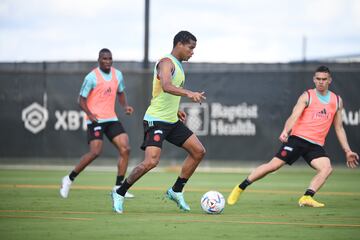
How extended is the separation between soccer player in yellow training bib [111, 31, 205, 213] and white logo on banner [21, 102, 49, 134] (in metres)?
12.1

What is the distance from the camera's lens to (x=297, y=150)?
44.0 ft

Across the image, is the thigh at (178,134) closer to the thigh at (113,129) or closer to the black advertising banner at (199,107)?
the thigh at (113,129)

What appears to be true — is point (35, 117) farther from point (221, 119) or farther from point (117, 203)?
point (117, 203)

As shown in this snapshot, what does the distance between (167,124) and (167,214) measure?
4.14 ft

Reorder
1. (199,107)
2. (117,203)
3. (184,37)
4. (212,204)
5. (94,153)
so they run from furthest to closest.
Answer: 1. (199,107)
2. (94,153)
3. (184,37)
4. (117,203)
5. (212,204)

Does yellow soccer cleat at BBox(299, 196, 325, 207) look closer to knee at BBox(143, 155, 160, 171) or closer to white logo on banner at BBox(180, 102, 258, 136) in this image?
knee at BBox(143, 155, 160, 171)

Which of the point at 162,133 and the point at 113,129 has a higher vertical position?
the point at 162,133

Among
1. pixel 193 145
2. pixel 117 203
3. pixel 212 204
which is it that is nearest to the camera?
pixel 212 204

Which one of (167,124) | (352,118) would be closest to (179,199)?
(167,124)

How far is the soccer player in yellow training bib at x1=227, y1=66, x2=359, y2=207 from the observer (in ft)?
43.8

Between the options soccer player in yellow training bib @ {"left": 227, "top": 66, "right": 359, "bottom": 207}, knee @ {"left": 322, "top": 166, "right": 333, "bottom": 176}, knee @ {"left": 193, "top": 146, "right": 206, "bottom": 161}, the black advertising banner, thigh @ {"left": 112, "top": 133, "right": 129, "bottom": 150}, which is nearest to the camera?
knee @ {"left": 193, "top": 146, "right": 206, "bottom": 161}

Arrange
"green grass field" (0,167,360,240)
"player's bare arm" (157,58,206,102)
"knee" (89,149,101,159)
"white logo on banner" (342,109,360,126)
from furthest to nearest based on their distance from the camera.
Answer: "white logo on banner" (342,109,360,126)
"knee" (89,149,101,159)
"player's bare arm" (157,58,206,102)
"green grass field" (0,167,360,240)

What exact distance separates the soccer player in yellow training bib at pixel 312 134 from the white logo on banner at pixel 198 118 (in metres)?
9.75

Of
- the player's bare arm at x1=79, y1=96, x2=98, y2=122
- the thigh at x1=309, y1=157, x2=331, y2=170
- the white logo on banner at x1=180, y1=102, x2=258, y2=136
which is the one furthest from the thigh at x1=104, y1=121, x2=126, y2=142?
the white logo on banner at x1=180, y1=102, x2=258, y2=136
